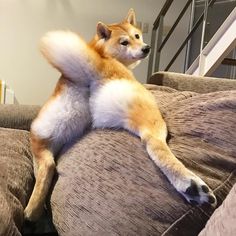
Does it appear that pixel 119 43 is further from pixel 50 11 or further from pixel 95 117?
pixel 50 11

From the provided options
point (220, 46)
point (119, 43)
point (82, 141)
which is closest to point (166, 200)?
point (82, 141)

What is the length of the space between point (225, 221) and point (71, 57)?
705 millimetres

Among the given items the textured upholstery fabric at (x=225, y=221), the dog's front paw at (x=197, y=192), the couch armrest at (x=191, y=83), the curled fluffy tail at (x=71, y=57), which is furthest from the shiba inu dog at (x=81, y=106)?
the couch armrest at (x=191, y=83)

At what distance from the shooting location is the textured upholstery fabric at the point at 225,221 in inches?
24.3

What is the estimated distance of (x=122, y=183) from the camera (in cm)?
86

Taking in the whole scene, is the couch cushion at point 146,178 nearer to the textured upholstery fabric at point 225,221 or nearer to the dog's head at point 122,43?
the textured upholstery fabric at point 225,221

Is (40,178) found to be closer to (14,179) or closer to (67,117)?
(14,179)

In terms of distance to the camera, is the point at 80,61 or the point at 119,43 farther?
the point at 119,43

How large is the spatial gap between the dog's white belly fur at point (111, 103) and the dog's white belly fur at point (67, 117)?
35 millimetres

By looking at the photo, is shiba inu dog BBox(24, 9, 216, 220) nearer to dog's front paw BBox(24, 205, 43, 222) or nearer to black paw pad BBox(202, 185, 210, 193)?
dog's front paw BBox(24, 205, 43, 222)

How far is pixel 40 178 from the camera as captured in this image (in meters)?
1.09

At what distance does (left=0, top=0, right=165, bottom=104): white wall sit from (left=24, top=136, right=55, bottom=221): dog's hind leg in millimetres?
2948

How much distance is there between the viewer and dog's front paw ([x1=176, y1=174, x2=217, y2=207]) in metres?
0.78

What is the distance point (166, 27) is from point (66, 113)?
359cm
